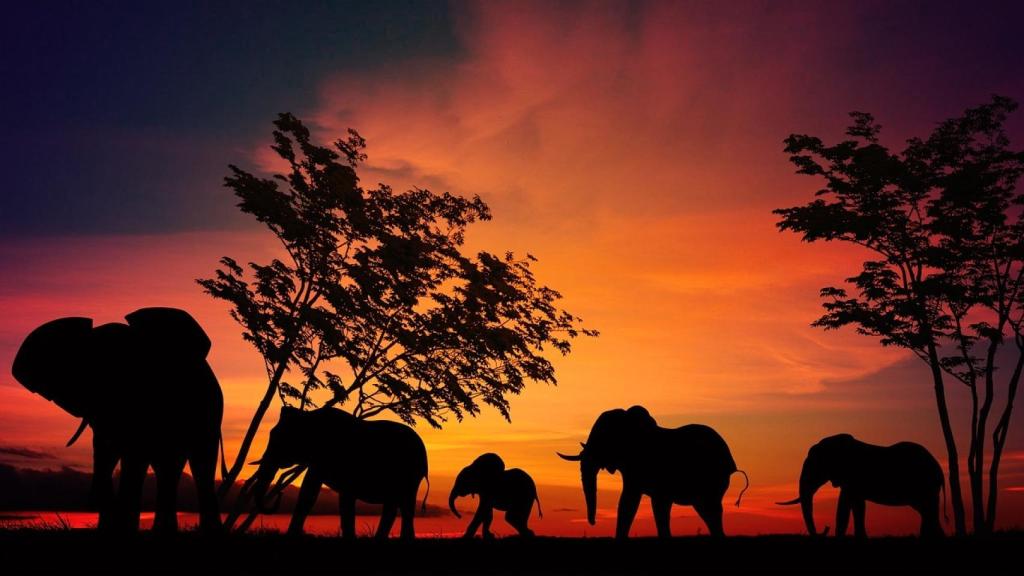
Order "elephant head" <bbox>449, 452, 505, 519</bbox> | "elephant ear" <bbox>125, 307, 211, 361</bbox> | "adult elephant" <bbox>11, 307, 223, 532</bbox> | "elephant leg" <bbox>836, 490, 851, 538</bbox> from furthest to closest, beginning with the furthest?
"elephant head" <bbox>449, 452, 505, 519</bbox>, "elephant leg" <bbox>836, 490, 851, 538</bbox>, "elephant ear" <bbox>125, 307, 211, 361</bbox>, "adult elephant" <bbox>11, 307, 223, 532</bbox>

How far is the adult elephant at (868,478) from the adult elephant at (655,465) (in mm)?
3530

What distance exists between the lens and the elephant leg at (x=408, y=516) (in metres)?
15.6

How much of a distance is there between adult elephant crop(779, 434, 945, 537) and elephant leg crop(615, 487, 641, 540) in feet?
17.9

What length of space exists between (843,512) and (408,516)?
9565 mm

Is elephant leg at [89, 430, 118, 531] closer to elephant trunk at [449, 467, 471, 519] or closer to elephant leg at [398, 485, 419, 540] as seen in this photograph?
elephant leg at [398, 485, 419, 540]

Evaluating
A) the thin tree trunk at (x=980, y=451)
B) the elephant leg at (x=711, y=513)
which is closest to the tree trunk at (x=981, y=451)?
the thin tree trunk at (x=980, y=451)

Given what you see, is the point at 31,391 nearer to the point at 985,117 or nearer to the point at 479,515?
the point at 479,515

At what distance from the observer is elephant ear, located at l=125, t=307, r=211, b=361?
1295cm

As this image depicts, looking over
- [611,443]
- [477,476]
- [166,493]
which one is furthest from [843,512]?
[166,493]

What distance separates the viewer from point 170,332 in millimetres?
13180

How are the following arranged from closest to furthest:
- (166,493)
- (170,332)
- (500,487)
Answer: (166,493) < (170,332) < (500,487)

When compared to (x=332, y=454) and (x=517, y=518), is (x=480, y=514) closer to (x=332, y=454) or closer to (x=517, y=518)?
(x=517, y=518)

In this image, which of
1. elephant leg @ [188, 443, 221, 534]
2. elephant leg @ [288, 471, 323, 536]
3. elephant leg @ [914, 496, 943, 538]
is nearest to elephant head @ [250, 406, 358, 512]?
elephant leg @ [288, 471, 323, 536]

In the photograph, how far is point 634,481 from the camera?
15352 mm
